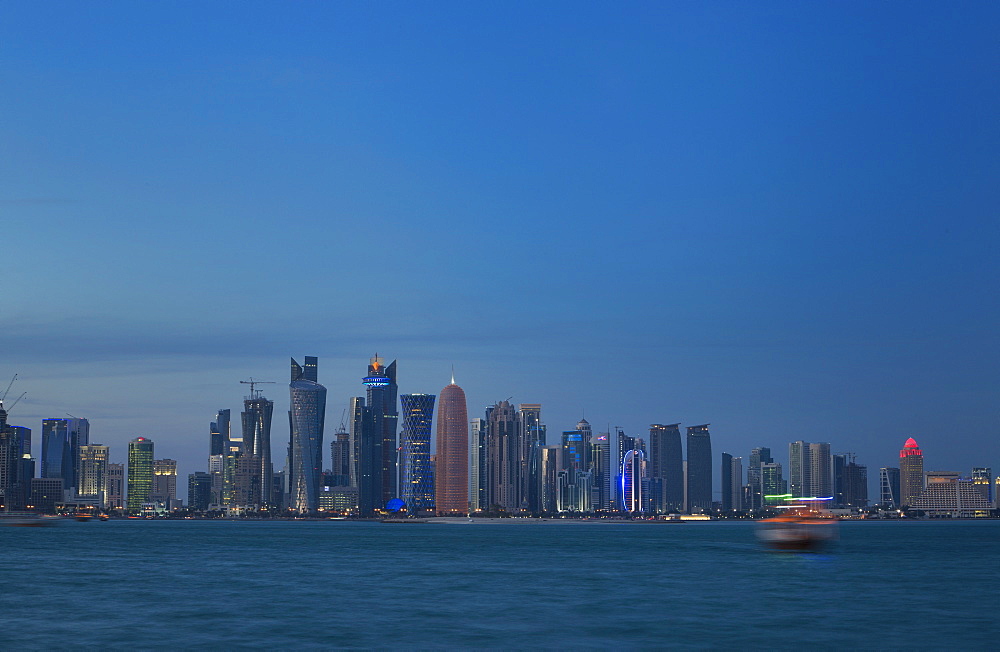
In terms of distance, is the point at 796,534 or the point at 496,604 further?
the point at 796,534

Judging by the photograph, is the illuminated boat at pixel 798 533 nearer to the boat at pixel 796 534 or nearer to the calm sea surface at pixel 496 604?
the boat at pixel 796 534

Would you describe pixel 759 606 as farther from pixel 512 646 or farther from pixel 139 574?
pixel 139 574

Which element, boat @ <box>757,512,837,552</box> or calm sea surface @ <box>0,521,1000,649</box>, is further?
boat @ <box>757,512,837,552</box>

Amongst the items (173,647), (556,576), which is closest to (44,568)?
(556,576)

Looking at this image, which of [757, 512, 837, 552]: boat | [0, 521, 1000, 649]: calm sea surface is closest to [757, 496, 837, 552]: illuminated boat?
[757, 512, 837, 552]: boat

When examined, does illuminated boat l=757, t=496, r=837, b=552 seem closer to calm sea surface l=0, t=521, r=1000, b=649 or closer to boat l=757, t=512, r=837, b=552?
boat l=757, t=512, r=837, b=552

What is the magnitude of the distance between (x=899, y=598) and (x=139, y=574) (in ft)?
238

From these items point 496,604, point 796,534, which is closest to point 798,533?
point 796,534

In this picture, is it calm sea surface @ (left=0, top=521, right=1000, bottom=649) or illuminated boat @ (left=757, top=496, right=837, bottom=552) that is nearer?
calm sea surface @ (left=0, top=521, right=1000, bottom=649)

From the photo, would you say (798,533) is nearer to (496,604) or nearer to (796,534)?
(796,534)

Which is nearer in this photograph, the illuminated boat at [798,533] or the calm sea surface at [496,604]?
the calm sea surface at [496,604]

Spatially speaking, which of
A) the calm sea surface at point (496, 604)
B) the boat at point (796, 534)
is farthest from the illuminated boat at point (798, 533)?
the calm sea surface at point (496, 604)

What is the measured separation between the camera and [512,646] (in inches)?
2265

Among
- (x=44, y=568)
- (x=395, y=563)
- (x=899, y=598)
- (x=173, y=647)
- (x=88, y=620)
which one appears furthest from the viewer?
(x=395, y=563)
